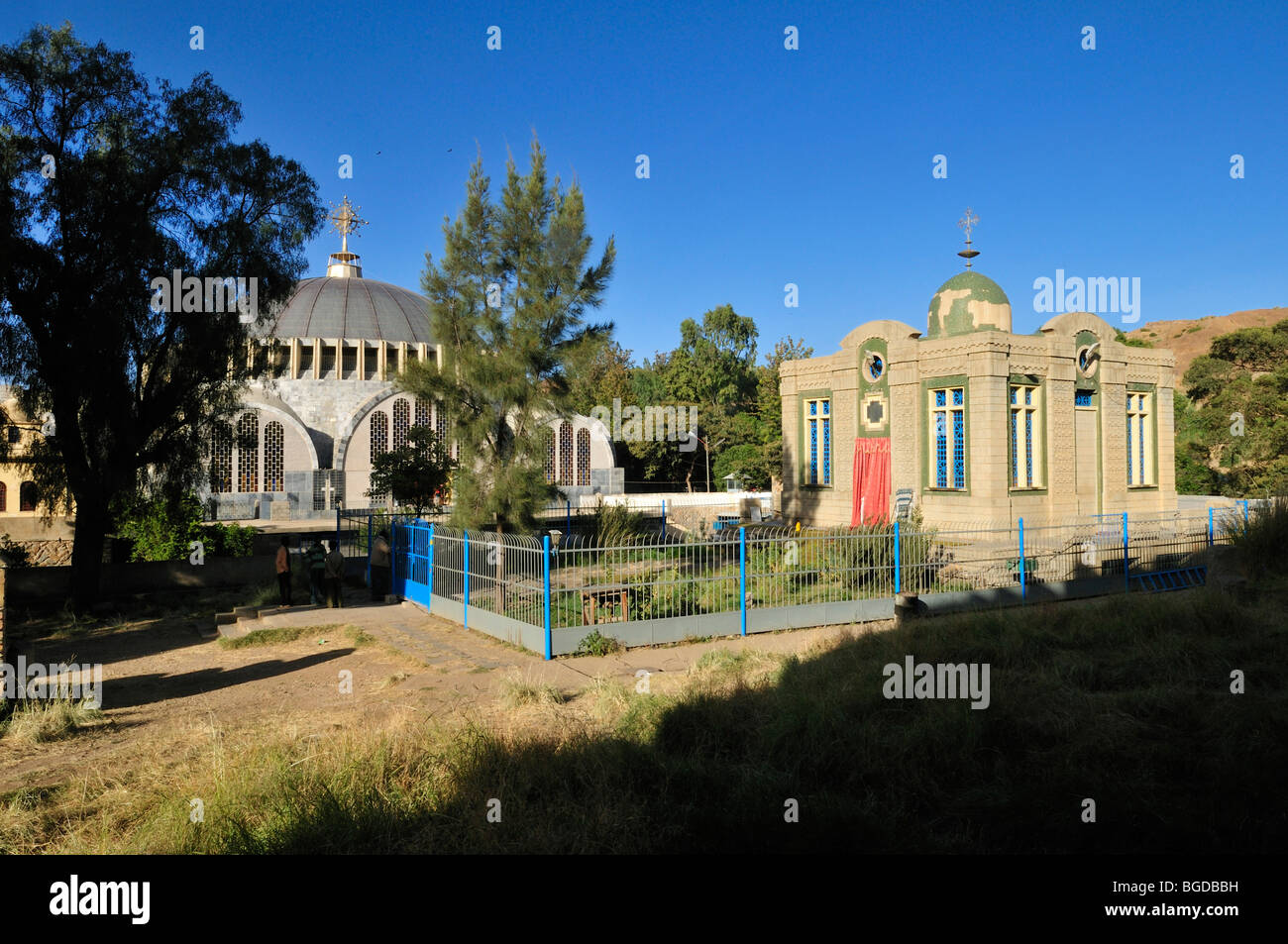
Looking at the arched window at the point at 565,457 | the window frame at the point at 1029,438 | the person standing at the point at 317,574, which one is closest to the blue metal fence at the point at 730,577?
the person standing at the point at 317,574

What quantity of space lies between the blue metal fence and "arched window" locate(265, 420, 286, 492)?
26.8 m

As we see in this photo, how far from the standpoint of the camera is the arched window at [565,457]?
46688 millimetres

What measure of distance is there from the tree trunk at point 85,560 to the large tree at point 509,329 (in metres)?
6.44

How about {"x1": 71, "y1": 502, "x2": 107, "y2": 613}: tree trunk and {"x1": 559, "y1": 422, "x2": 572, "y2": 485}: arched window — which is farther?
{"x1": 559, "y1": 422, "x2": 572, "y2": 485}: arched window

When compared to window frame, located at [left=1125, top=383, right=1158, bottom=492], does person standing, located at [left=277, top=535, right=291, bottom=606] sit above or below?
→ below

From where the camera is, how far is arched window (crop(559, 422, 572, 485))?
46688mm

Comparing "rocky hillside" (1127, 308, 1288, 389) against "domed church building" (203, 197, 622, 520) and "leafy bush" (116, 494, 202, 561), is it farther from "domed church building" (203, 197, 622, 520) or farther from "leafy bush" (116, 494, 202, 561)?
"leafy bush" (116, 494, 202, 561)

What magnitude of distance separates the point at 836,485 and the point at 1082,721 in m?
17.7

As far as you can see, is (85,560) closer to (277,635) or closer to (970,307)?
(277,635)

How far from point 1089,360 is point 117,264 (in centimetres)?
2316

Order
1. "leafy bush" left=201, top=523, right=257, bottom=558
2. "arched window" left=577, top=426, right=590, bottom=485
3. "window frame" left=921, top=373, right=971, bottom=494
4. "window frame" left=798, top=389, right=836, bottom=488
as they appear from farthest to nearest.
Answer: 1. "arched window" left=577, top=426, right=590, bottom=485
2. "window frame" left=798, top=389, right=836, bottom=488
3. "window frame" left=921, top=373, right=971, bottom=494
4. "leafy bush" left=201, top=523, right=257, bottom=558

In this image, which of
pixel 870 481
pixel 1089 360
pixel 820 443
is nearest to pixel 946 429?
pixel 870 481

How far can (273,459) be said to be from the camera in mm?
41094

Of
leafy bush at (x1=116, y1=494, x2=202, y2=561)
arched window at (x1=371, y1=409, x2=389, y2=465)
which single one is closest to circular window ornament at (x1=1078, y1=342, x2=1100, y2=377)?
leafy bush at (x1=116, y1=494, x2=202, y2=561)
